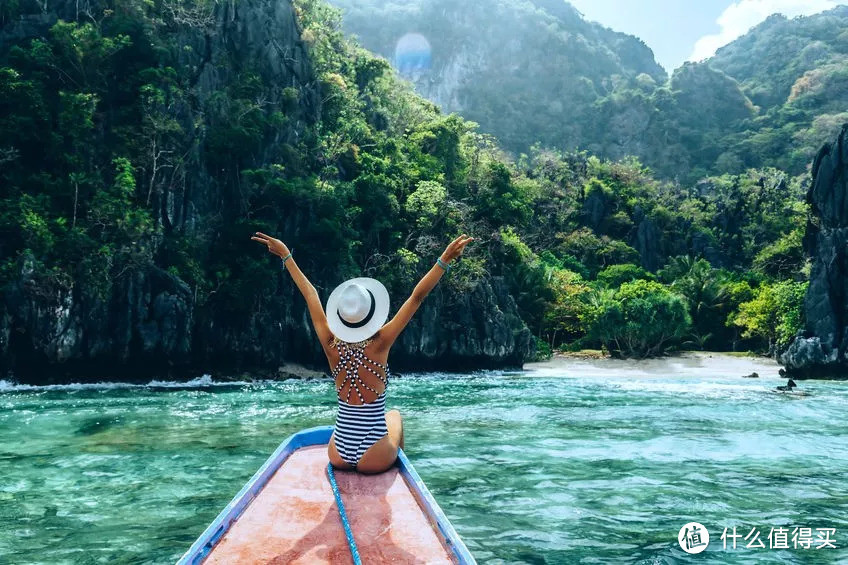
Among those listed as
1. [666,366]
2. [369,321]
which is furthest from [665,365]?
[369,321]

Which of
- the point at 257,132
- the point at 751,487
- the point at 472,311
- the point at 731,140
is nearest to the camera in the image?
the point at 751,487

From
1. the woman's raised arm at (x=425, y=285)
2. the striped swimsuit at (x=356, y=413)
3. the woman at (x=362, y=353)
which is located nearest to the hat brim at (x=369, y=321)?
the woman at (x=362, y=353)

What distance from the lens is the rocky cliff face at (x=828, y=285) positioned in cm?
3011

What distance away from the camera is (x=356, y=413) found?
17.2 feet

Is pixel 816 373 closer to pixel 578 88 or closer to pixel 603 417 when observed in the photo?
pixel 603 417

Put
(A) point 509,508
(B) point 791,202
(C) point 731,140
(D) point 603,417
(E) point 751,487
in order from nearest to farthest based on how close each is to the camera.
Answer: (A) point 509,508 → (E) point 751,487 → (D) point 603,417 → (B) point 791,202 → (C) point 731,140

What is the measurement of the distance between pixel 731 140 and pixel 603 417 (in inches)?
3334

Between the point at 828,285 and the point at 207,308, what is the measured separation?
29.2 m

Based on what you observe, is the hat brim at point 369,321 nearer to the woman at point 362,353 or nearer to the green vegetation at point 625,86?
the woman at point 362,353

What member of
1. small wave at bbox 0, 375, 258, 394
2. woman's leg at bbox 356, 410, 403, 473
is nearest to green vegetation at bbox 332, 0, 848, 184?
small wave at bbox 0, 375, 258, 394

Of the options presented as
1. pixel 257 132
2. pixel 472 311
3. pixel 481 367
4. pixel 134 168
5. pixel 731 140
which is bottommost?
pixel 481 367

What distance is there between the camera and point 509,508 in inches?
281

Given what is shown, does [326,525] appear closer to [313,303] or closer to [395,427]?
[395,427]

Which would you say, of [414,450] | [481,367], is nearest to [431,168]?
[481,367]
